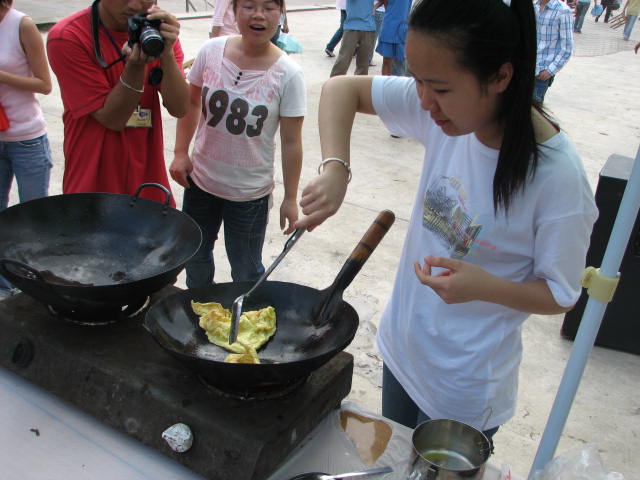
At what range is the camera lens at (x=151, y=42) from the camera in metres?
1.77

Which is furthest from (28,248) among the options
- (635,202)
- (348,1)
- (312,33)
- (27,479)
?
(312,33)

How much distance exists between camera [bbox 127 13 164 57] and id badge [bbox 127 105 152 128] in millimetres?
229

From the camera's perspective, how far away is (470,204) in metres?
1.25

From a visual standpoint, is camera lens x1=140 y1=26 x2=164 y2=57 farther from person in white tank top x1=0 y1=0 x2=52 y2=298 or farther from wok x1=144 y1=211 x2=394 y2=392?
person in white tank top x1=0 y1=0 x2=52 y2=298

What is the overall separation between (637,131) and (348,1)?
3.53m

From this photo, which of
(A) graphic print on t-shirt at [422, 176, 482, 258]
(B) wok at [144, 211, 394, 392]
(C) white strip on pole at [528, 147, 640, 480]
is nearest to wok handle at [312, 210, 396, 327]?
(B) wok at [144, 211, 394, 392]

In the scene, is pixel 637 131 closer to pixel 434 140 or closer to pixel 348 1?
pixel 348 1

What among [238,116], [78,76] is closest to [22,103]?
[78,76]

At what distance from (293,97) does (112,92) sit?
658 mm

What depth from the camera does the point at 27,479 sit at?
47.5 inches

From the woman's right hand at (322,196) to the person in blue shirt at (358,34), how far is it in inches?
200

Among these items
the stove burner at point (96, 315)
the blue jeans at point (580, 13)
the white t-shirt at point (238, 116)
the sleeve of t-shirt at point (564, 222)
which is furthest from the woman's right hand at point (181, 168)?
the blue jeans at point (580, 13)

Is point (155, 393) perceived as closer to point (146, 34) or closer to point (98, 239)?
point (98, 239)

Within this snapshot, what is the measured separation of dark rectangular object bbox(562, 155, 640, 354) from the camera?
272 centimetres
